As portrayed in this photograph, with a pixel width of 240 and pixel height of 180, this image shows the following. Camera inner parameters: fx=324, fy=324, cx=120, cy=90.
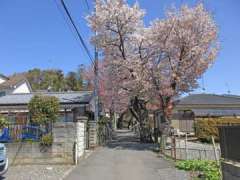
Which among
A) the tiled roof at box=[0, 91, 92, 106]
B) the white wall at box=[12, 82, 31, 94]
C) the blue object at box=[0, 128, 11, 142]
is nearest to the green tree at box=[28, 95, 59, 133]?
Result: the blue object at box=[0, 128, 11, 142]

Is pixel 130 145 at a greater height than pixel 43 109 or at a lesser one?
lesser

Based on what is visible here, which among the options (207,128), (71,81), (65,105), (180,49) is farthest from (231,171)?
(71,81)

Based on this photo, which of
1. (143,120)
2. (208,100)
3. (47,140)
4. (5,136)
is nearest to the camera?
(47,140)

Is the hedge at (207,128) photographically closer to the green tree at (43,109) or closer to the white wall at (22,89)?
the green tree at (43,109)

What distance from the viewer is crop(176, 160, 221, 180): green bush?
957 centimetres

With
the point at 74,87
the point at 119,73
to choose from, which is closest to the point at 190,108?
the point at 119,73

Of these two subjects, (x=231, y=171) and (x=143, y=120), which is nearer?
(x=231, y=171)

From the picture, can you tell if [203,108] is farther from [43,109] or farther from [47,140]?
[47,140]

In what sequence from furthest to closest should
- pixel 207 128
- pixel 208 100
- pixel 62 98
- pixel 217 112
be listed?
1. pixel 208 100
2. pixel 217 112
3. pixel 207 128
4. pixel 62 98

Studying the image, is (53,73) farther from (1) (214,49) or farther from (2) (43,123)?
(2) (43,123)

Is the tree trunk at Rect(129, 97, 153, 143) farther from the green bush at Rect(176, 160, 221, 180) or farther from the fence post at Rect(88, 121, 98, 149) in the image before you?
the green bush at Rect(176, 160, 221, 180)

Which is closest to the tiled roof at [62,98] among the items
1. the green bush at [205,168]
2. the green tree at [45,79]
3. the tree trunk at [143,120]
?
the tree trunk at [143,120]

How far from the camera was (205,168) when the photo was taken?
10703 mm

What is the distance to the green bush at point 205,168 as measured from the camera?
9.57m
